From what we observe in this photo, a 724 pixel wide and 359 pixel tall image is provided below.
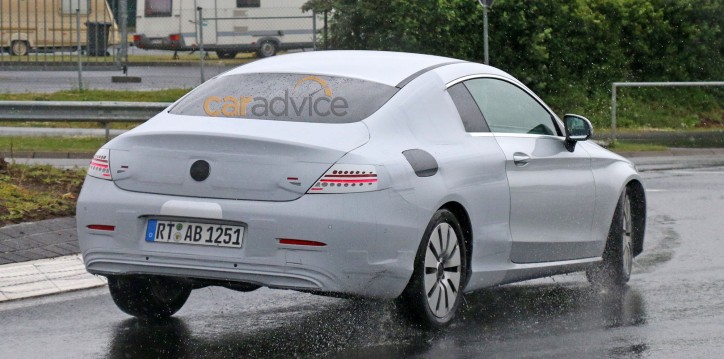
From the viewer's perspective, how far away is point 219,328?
784cm

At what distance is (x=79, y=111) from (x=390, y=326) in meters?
14.3

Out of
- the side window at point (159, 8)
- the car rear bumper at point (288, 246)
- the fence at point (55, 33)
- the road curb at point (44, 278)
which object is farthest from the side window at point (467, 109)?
the side window at point (159, 8)

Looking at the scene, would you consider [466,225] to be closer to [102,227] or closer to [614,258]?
[102,227]

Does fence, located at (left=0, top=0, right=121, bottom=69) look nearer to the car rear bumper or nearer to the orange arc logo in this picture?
the orange arc logo

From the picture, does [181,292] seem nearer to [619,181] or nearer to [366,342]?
[366,342]

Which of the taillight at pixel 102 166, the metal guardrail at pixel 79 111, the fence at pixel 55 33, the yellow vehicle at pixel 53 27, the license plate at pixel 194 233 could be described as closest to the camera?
the license plate at pixel 194 233

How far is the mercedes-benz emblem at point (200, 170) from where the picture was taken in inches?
283

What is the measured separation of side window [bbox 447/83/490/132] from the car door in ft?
0.22

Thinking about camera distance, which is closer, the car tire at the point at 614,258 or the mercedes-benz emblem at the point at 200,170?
the mercedes-benz emblem at the point at 200,170

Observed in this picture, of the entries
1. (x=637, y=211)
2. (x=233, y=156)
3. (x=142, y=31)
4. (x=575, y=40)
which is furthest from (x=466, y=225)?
(x=142, y=31)

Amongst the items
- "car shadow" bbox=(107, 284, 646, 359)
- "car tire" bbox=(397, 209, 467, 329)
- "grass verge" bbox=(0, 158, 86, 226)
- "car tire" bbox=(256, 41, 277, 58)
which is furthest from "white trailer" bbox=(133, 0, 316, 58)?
"car tire" bbox=(397, 209, 467, 329)

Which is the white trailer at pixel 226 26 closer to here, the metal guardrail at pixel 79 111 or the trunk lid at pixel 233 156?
the metal guardrail at pixel 79 111

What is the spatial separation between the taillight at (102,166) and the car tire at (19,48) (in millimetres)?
23288

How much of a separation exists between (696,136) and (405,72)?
18.8 metres
